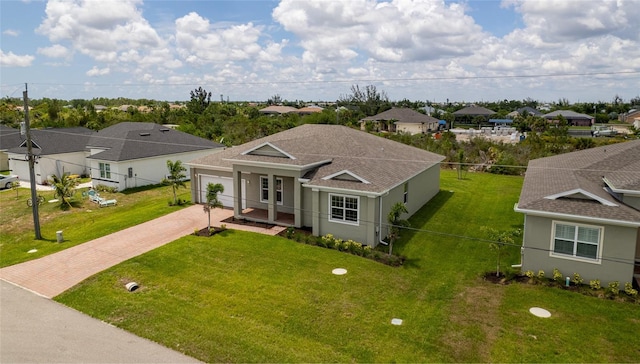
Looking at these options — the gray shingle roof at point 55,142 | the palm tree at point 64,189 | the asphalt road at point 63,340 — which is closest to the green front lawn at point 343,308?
the asphalt road at point 63,340

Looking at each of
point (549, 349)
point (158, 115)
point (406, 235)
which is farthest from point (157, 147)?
point (158, 115)

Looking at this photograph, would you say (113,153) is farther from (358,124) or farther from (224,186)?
(358,124)

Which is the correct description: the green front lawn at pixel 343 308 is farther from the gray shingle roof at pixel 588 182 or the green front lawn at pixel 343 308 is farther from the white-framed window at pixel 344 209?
the gray shingle roof at pixel 588 182

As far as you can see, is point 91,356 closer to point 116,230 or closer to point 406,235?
point 116,230

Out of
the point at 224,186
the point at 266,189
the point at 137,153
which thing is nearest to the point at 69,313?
the point at 266,189

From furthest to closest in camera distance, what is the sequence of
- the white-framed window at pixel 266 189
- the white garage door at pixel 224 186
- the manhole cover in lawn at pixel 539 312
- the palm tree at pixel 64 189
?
the palm tree at pixel 64 189, the white garage door at pixel 224 186, the white-framed window at pixel 266 189, the manhole cover in lawn at pixel 539 312

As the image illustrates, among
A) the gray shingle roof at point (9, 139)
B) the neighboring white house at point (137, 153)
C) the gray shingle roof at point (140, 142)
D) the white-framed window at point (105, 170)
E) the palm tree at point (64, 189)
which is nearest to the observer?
the palm tree at point (64, 189)
